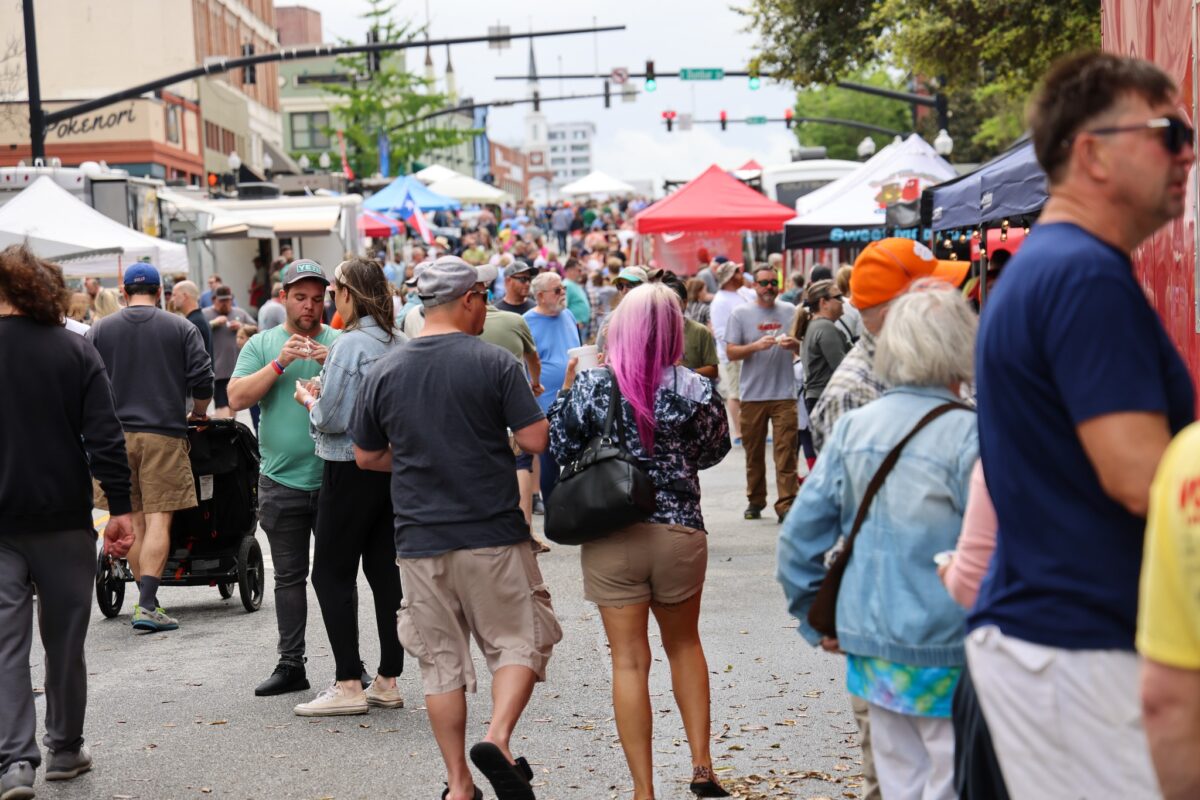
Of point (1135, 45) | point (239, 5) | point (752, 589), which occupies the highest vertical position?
point (239, 5)

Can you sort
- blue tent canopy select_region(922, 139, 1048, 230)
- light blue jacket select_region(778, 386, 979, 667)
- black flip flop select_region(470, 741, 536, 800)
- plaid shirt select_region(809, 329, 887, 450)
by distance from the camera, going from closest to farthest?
light blue jacket select_region(778, 386, 979, 667) < plaid shirt select_region(809, 329, 887, 450) < black flip flop select_region(470, 741, 536, 800) < blue tent canopy select_region(922, 139, 1048, 230)

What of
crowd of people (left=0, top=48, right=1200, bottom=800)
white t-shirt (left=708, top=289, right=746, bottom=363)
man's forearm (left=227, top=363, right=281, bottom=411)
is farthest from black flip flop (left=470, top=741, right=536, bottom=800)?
white t-shirt (left=708, top=289, right=746, bottom=363)

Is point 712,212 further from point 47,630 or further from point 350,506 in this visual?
point 47,630

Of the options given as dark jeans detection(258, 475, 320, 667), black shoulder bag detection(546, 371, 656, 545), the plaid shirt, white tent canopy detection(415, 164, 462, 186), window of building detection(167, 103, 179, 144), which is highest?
window of building detection(167, 103, 179, 144)

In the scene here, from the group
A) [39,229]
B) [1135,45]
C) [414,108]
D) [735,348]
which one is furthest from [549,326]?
[414,108]

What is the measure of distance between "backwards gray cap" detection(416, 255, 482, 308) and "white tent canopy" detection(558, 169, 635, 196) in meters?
51.7

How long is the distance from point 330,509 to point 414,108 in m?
60.7

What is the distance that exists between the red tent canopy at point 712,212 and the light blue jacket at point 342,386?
Answer: 15.8m

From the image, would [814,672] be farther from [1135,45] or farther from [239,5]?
[239,5]

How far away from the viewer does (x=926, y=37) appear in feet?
78.2

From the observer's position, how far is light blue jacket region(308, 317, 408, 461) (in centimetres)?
721

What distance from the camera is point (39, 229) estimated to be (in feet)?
61.8

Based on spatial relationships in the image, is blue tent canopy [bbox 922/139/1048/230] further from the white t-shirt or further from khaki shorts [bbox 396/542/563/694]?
khaki shorts [bbox 396/542/563/694]

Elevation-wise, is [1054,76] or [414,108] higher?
[414,108]
